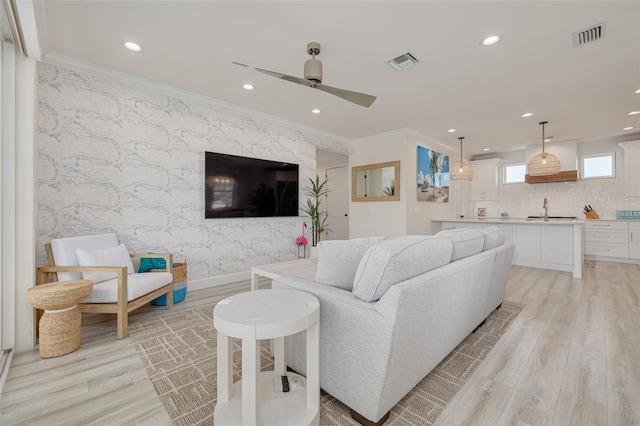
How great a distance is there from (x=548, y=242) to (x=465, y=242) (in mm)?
4132

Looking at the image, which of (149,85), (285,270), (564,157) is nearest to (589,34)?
(285,270)

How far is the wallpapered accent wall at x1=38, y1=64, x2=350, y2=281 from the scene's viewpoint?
269cm

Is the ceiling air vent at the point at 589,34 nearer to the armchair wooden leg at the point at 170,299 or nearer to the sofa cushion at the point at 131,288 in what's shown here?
the sofa cushion at the point at 131,288

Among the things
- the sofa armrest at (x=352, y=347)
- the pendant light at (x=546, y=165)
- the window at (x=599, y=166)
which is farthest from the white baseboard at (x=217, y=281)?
the window at (x=599, y=166)

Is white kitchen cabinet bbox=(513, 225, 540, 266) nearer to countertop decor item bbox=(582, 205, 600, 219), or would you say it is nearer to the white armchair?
countertop decor item bbox=(582, 205, 600, 219)

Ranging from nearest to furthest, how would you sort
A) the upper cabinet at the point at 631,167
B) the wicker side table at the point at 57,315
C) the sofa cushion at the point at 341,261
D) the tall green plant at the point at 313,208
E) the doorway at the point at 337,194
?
the sofa cushion at the point at 341,261
the wicker side table at the point at 57,315
the tall green plant at the point at 313,208
the upper cabinet at the point at 631,167
the doorway at the point at 337,194

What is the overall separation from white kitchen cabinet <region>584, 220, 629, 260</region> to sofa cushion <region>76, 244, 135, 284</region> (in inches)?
319

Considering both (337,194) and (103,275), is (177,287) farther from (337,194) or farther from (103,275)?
(337,194)

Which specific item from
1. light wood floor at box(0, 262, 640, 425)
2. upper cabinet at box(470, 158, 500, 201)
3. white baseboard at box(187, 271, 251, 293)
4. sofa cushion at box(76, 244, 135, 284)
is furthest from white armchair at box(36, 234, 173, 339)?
upper cabinet at box(470, 158, 500, 201)

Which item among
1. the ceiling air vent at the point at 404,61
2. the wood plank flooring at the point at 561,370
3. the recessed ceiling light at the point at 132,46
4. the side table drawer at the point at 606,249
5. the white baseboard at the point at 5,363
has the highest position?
the recessed ceiling light at the point at 132,46

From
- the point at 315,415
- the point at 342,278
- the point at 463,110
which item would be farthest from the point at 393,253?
the point at 463,110

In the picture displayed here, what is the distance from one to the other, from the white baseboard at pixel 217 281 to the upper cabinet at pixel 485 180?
6208 mm

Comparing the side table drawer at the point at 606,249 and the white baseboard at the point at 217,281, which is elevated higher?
the side table drawer at the point at 606,249

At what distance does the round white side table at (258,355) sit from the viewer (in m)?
1.10
